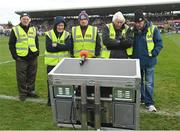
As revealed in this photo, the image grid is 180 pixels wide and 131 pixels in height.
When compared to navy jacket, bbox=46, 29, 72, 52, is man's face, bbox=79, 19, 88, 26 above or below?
above

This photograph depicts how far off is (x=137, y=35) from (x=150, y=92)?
44.9 inches

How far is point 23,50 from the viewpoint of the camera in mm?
8367

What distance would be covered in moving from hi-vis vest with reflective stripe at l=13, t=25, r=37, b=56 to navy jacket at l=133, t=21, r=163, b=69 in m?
2.43

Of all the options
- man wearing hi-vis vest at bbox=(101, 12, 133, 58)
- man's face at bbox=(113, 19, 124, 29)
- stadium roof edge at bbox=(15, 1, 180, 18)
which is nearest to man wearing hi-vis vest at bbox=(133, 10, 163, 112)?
man wearing hi-vis vest at bbox=(101, 12, 133, 58)

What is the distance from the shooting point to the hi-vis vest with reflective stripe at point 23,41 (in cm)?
832

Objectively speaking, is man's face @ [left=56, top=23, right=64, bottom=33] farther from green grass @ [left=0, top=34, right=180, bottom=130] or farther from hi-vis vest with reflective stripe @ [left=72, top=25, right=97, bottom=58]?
green grass @ [left=0, top=34, right=180, bottom=130]

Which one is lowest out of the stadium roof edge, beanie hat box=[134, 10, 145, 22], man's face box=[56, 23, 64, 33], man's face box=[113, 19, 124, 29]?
the stadium roof edge

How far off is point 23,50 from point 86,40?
178 centimetres

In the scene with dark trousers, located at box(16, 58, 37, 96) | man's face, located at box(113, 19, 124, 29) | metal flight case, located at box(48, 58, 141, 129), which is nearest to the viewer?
metal flight case, located at box(48, 58, 141, 129)

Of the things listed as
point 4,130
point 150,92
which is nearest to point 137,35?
point 150,92

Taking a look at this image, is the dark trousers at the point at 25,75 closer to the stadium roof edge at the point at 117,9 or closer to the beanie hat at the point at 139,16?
the beanie hat at the point at 139,16

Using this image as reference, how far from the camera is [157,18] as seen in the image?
7244cm

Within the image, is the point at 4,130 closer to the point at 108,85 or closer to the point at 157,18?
the point at 108,85

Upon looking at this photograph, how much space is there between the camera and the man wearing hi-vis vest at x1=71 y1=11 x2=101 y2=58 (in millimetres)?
7215
